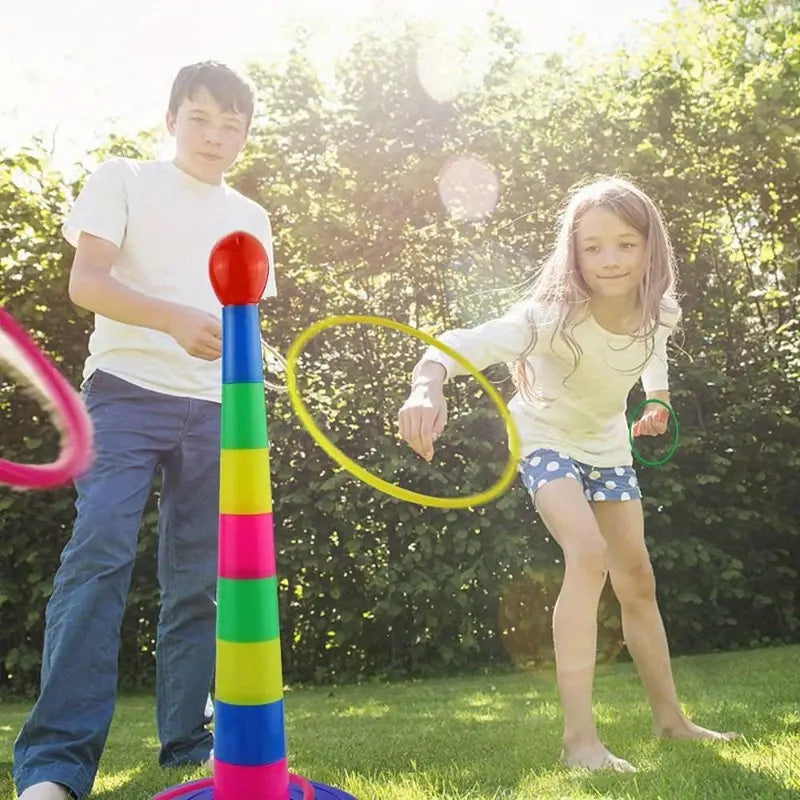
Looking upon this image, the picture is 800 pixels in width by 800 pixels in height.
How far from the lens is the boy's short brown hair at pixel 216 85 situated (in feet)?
9.31

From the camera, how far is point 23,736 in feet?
8.05

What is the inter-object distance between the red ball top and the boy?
768 millimetres

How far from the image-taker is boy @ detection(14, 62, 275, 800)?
2.50 meters

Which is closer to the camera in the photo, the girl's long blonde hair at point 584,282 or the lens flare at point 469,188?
the girl's long blonde hair at point 584,282

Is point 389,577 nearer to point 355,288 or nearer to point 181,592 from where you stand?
point 355,288

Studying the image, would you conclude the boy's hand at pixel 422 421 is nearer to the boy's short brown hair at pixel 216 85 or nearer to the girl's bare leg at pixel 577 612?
the girl's bare leg at pixel 577 612

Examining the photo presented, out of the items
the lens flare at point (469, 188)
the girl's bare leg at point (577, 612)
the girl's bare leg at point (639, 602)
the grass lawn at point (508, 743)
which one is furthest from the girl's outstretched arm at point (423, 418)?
the lens flare at point (469, 188)

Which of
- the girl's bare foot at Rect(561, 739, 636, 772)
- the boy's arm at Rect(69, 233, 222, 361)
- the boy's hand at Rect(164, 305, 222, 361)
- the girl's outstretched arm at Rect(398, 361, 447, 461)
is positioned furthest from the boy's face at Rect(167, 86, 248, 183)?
the girl's bare foot at Rect(561, 739, 636, 772)

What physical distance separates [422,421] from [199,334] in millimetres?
529

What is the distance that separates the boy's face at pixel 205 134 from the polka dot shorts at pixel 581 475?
4.21ft

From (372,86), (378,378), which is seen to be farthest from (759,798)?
(372,86)

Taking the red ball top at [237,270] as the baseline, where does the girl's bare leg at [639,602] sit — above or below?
below

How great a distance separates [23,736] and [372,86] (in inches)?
222

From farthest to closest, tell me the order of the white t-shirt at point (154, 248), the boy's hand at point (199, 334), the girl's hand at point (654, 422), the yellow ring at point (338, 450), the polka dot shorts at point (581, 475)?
the girl's hand at point (654, 422)
the polka dot shorts at point (581, 475)
the white t-shirt at point (154, 248)
the boy's hand at point (199, 334)
the yellow ring at point (338, 450)
